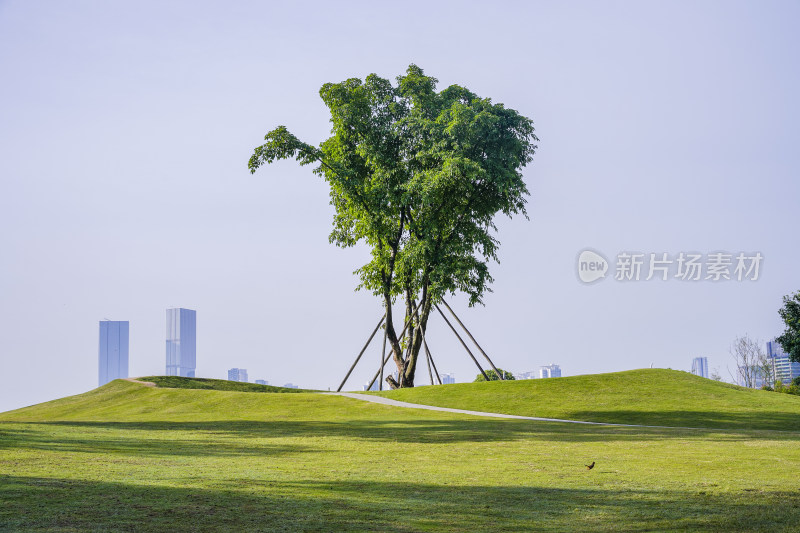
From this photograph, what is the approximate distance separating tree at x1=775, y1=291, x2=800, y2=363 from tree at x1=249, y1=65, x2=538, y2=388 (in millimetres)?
21871

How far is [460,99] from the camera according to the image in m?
37.1

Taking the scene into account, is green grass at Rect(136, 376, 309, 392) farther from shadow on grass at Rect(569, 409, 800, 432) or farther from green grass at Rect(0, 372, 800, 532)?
shadow on grass at Rect(569, 409, 800, 432)

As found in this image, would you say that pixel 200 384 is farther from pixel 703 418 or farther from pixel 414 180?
pixel 703 418

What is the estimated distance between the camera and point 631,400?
1172 inches

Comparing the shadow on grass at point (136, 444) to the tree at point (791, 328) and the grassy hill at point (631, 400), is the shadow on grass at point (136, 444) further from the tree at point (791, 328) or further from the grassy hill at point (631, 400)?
the tree at point (791, 328)

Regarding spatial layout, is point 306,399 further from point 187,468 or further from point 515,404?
point 187,468

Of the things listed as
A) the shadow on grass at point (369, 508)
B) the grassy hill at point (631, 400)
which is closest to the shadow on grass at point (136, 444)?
the shadow on grass at point (369, 508)

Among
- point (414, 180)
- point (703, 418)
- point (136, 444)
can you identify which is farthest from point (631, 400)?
point (136, 444)

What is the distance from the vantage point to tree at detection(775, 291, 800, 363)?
150 feet

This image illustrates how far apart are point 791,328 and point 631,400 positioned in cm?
2321

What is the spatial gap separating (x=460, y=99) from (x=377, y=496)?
2991 cm

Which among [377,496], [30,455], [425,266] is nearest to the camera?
[377,496]

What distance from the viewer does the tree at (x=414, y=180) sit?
34.2 metres

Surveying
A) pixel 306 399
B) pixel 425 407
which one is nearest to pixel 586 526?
pixel 425 407
